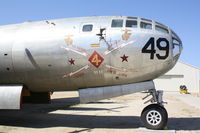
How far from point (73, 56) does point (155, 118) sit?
4349 millimetres

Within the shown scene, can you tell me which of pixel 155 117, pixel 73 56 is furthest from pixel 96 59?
pixel 155 117

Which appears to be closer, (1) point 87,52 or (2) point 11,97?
(1) point 87,52

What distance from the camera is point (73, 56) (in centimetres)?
1005

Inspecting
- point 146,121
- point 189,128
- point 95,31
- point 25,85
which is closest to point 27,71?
point 25,85

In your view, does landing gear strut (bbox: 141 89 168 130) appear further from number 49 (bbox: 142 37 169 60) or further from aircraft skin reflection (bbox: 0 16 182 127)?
number 49 (bbox: 142 37 169 60)

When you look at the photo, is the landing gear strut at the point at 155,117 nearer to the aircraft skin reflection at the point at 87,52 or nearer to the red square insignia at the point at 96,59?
the aircraft skin reflection at the point at 87,52

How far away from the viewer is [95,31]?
10.1 metres

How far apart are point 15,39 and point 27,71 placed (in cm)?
163

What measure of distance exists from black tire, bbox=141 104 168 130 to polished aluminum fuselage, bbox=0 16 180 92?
1324 mm

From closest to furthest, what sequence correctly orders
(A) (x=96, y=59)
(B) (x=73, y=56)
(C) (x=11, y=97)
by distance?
(A) (x=96, y=59), (B) (x=73, y=56), (C) (x=11, y=97)

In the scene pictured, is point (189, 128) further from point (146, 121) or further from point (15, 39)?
point (15, 39)

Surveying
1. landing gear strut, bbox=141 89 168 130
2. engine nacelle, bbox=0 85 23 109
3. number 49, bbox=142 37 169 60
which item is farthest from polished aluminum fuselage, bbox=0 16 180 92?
landing gear strut, bbox=141 89 168 130

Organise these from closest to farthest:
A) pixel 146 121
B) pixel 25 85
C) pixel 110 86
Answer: pixel 146 121
pixel 110 86
pixel 25 85

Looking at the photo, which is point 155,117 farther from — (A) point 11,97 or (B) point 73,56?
(A) point 11,97
